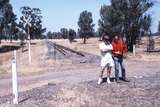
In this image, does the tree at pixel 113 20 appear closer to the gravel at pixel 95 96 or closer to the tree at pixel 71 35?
the gravel at pixel 95 96

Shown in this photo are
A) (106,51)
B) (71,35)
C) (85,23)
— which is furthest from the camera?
(85,23)

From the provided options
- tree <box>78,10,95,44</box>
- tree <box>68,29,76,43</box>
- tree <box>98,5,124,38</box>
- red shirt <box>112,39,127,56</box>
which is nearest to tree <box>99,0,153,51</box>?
tree <box>98,5,124,38</box>

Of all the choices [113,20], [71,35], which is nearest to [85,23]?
[71,35]

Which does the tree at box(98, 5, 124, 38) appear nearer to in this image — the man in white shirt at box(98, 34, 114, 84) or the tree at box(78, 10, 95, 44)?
the man in white shirt at box(98, 34, 114, 84)

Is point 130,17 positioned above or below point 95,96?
above

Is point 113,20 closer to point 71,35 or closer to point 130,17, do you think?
point 130,17

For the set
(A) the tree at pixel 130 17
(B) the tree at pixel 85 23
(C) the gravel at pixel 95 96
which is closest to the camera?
(C) the gravel at pixel 95 96

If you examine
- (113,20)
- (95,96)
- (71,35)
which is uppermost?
(113,20)

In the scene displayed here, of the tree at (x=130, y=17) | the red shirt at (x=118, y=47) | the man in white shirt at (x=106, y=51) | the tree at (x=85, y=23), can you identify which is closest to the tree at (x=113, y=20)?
the tree at (x=130, y=17)

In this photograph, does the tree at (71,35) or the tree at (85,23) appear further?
the tree at (85,23)

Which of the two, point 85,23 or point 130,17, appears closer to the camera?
point 130,17

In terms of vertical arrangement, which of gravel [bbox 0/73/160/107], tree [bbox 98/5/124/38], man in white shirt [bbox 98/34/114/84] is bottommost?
gravel [bbox 0/73/160/107]

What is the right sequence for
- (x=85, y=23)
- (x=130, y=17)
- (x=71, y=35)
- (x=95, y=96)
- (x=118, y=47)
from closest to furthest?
(x=95, y=96) < (x=118, y=47) < (x=130, y=17) < (x=71, y=35) < (x=85, y=23)

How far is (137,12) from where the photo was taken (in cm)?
4834
